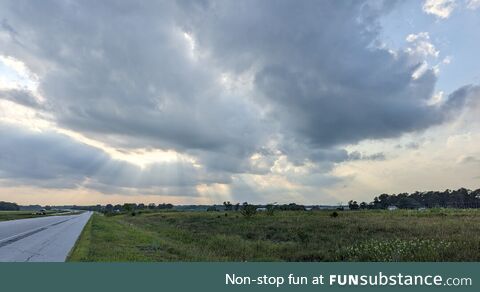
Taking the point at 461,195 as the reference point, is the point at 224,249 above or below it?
below

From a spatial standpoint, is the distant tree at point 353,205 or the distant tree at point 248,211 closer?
the distant tree at point 248,211

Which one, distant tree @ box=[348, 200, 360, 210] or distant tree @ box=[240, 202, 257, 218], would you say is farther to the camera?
distant tree @ box=[348, 200, 360, 210]

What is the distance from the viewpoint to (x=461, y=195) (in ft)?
650

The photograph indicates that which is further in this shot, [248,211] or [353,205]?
[353,205]
